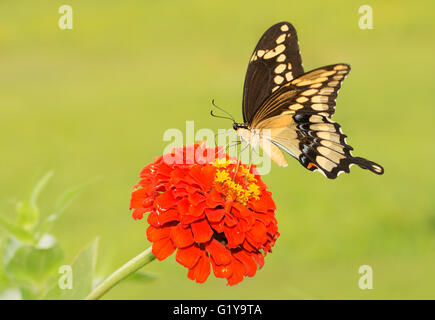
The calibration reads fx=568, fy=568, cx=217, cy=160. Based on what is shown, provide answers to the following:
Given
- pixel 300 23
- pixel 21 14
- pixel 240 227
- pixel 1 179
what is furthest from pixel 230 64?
pixel 240 227

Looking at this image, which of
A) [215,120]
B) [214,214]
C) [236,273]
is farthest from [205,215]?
[215,120]

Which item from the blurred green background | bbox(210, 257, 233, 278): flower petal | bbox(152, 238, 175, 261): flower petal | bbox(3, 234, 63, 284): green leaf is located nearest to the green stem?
bbox(152, 238, 175, 261): flower petal

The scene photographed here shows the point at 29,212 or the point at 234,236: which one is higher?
the point at 29,212

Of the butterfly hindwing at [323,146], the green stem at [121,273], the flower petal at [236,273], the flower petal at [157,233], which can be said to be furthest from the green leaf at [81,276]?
the butterfly hindwing at [323,146]

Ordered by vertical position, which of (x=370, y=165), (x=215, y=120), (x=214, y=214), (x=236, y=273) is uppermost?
(x=215, y=120)

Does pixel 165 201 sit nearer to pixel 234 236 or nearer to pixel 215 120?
pixel 234 236

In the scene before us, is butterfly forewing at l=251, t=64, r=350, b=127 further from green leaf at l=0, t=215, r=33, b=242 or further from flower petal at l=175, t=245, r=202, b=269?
green leaf at l=0, t=215, r=33, b=242
